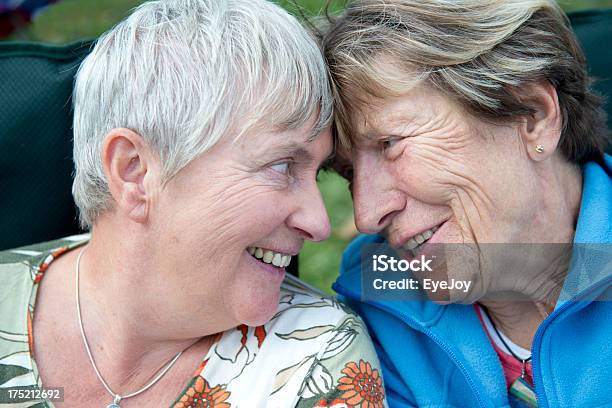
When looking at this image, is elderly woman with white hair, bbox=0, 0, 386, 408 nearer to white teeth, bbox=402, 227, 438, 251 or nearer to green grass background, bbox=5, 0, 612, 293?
white teeth, bbox=402, 227, 438, 251

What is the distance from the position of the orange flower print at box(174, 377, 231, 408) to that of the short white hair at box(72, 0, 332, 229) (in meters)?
0.58

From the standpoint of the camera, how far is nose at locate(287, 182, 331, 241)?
216 cm

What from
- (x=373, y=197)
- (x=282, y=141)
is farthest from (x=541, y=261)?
(x=282, y=141)

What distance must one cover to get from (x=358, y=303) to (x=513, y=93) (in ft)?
2.94

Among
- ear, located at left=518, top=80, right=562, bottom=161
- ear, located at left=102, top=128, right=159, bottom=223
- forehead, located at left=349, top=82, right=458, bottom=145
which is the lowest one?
ear, located at left=518, top=80, right=562, bottom=161

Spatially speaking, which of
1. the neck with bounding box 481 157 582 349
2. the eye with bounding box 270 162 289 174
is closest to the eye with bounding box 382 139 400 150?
the eye with bounding box 270 162 289 174

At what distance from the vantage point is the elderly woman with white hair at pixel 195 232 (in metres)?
2.07

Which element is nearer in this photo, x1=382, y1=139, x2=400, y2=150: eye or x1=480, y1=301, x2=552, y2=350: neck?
x1=382, y1=139, x2=400, y2=150: eye

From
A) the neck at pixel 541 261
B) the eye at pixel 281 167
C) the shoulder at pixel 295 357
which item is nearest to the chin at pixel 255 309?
the shoulder at pixel 295 357

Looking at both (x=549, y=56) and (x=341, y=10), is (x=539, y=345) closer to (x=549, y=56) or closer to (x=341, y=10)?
(x=549, y=56)

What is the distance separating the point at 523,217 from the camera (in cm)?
232

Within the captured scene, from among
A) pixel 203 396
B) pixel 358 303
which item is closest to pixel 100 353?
pixel 203 396

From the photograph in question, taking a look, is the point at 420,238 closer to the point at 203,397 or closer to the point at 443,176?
the point at 443,176

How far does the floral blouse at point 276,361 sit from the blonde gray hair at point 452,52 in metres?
0.57
